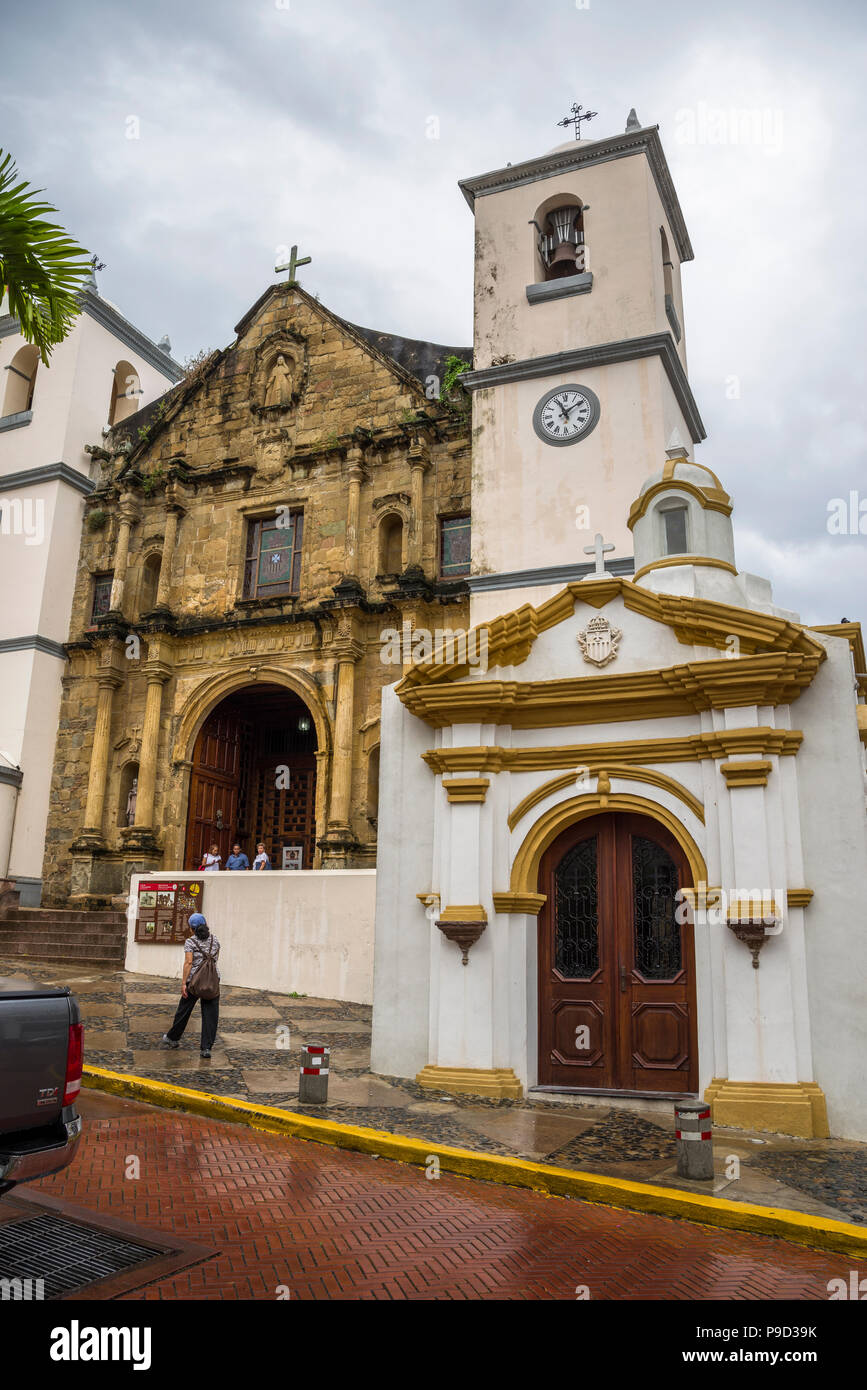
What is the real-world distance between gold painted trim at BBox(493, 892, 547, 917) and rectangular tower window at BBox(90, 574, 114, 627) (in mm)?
16158

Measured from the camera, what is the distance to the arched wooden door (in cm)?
892

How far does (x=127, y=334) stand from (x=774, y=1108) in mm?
24076

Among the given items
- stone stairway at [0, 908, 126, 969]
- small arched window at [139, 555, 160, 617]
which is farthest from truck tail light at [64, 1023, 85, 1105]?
small arched window at [139, 555, 160, 617]

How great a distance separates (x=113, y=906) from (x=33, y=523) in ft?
30.9

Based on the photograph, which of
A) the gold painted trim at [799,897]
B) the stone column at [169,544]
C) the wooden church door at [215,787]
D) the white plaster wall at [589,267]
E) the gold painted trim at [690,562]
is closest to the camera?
the gold painted trim at [799,897]

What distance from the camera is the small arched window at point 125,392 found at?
25.7m

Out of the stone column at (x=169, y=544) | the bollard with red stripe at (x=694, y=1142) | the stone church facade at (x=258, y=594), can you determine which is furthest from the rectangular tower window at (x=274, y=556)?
the bollard with red stripe at (x=694, y=1142)

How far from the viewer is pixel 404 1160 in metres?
7.03

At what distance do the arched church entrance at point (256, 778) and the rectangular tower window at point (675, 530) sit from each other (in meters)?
12.0

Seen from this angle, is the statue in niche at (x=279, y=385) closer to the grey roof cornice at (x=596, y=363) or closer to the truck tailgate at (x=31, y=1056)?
the grey roof cornice at (x=596, y=363)

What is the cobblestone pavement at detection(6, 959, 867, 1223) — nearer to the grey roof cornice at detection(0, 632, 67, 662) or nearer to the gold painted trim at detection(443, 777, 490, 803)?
the gold painted trim at detection(443, 777, 490, 803)
